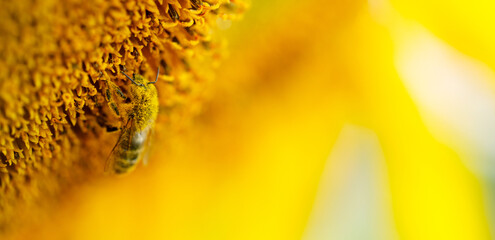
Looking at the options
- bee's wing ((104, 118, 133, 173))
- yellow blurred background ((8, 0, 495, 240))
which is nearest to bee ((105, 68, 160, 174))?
bee's wing ((104, 118, 133, 173))

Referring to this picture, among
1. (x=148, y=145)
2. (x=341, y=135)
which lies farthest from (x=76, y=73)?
(x=341, y=135)

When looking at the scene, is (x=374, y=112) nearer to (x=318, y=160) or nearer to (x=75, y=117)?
(x=318, y=160)

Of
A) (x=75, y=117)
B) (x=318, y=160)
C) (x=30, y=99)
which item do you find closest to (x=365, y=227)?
(x=318, y=160)

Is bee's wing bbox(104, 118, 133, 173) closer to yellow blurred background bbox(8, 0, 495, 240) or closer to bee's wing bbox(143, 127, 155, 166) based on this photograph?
bee's wing bbox(143, 127, 155, 166)

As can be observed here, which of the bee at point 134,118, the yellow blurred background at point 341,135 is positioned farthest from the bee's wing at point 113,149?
the yellow blurred background at point 341,135

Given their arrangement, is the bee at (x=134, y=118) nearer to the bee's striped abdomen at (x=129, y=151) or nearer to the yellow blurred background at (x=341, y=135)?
the bee's striped abdomen at (x=129, y=151)

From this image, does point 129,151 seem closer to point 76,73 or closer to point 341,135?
point 76,73
